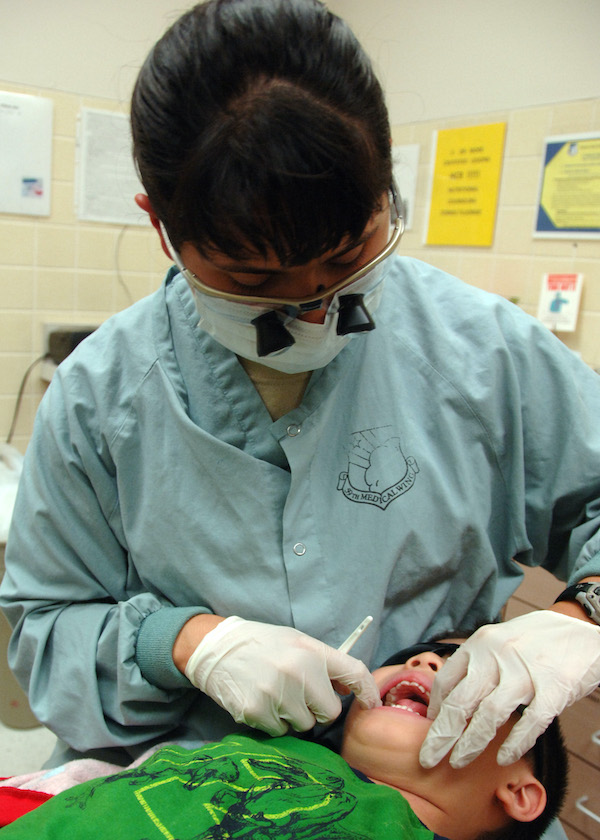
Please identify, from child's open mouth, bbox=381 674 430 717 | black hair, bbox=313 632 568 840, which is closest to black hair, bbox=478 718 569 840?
black hair, bbox=313 632 568 840

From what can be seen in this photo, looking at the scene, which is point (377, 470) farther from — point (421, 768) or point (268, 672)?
point (421, 768)

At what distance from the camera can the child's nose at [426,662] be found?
3.73ft

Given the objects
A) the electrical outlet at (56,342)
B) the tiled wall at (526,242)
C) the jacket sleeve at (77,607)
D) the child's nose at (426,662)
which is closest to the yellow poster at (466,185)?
the tiled wall at (526,242)

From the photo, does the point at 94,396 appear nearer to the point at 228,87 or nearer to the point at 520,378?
the point at 228,87

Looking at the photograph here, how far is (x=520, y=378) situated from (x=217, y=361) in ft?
1.63

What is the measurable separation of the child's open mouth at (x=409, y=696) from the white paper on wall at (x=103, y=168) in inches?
80.9

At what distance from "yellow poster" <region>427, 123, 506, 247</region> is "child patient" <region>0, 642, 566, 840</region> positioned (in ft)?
5.50

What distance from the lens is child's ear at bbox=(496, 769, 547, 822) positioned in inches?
42.8

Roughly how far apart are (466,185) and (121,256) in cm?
132

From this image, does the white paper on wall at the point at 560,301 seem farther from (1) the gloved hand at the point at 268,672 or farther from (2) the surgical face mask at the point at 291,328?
(1) the gloved hand at the point at 268,672

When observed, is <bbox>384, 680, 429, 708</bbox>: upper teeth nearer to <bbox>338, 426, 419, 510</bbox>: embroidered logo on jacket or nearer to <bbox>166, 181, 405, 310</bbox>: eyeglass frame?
<bbox>338, 426, 419, 510</bbox>: embroidered logo on jacket

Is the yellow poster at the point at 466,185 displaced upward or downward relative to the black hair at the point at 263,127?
upward

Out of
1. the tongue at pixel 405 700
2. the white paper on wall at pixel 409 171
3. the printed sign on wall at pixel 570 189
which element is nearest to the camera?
the tongue at pixel 405 700

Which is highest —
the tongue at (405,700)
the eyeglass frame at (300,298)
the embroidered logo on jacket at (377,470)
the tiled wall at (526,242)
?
the tiled wall at (526,242)
